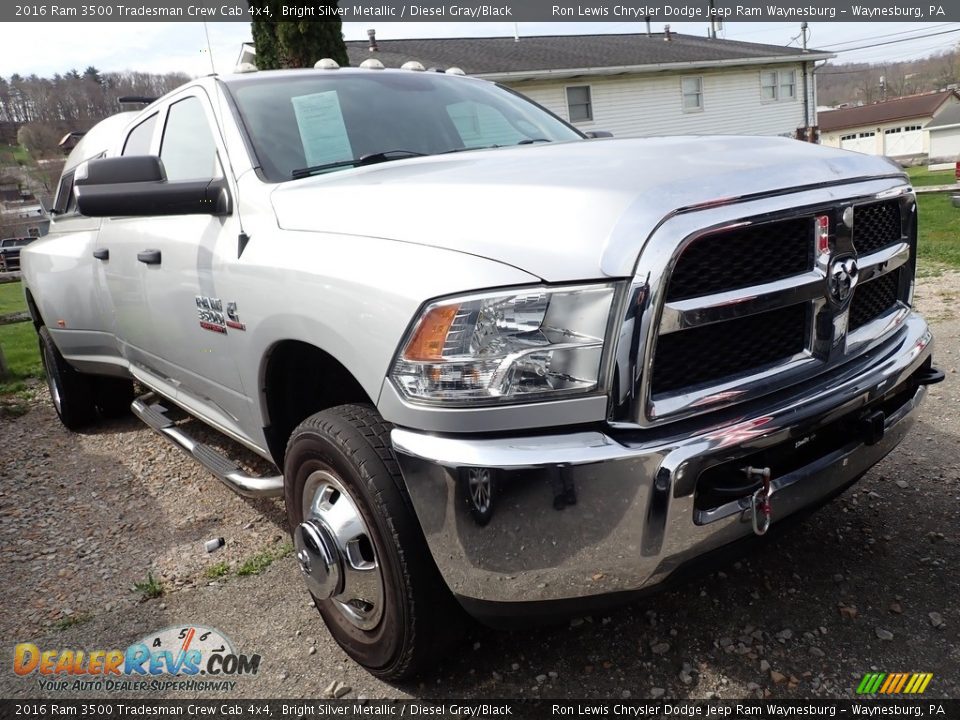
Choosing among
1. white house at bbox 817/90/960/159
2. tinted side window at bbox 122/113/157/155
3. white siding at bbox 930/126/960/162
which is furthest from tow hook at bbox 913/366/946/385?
white house at bbox 817/90/960/159

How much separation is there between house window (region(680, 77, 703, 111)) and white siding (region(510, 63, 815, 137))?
13cm

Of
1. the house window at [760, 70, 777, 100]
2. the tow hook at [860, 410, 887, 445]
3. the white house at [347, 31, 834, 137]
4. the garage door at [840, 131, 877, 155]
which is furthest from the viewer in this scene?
the garage door at [840, 131, 877, 155]

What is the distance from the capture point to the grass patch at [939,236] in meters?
7.95

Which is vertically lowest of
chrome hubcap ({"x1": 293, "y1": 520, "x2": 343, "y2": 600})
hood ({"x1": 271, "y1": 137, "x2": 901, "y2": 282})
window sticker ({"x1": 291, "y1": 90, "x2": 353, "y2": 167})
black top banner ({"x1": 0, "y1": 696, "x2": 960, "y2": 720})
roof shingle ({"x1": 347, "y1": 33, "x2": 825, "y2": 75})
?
black top banner ({"x1": 0, "y1": 696, "x2": 960, "y2": 720})

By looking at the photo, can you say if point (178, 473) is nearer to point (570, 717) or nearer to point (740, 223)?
point (570, 717)

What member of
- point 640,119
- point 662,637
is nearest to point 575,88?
point 640,119

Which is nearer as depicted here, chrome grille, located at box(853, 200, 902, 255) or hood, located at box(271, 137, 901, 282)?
hood, located at box(271, 137, 901, 282)

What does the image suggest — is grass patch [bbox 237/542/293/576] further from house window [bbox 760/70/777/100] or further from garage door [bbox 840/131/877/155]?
garage door [bbox 840/131/877/155]

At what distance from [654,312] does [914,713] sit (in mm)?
1327

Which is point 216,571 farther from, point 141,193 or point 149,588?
point 141,193

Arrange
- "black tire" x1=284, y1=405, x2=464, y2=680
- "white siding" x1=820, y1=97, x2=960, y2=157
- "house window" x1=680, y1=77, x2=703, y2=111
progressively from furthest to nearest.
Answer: "white siding" x1=820, y1=97, x2=960, y2=157 → "house window" x1=680, y1=77, x2=703, y2=111 → "black tire" x1=284, y1=405, x2=464, y2=680

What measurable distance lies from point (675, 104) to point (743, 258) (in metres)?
25.5

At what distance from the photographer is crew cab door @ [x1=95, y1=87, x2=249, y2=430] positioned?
2679 mm

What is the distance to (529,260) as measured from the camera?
1.68 m
